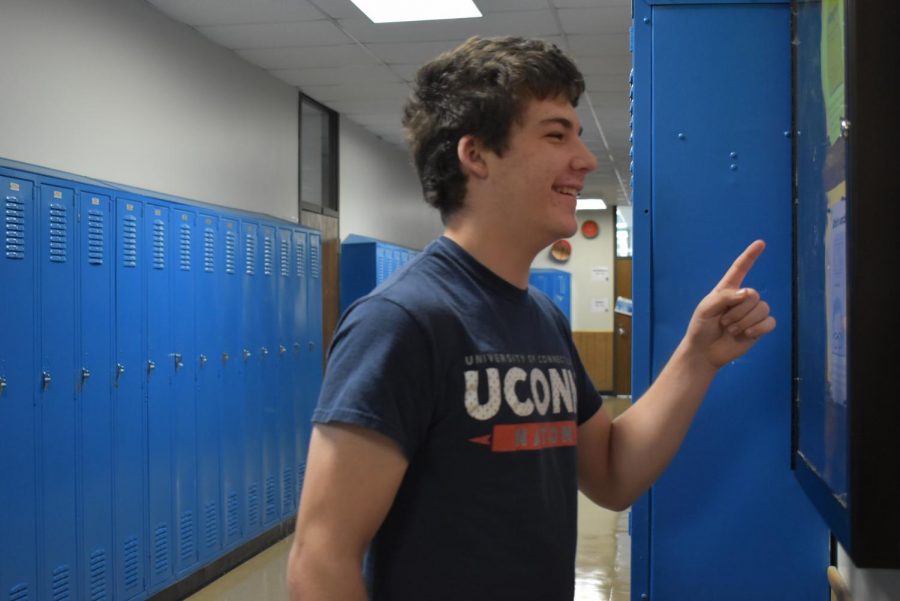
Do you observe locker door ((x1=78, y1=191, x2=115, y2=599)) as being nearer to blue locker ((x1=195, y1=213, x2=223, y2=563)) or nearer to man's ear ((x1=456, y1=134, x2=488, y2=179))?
blue locker ((x1=195, y1=213, x2=223, y2=563))

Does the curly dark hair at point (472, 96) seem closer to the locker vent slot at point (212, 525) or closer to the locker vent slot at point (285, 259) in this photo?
the locker vent slot at point (212, 525)

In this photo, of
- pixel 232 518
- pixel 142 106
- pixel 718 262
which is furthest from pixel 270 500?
pixel 718 262

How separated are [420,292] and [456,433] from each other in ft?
0.61

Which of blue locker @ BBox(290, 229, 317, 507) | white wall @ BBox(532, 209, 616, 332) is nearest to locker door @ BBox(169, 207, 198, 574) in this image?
A: blue locker @ BBox(290, 229, 317, 507)

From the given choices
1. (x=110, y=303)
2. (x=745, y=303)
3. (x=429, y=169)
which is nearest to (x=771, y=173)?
(x=745, y=303)

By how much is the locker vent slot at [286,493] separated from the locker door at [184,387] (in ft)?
4.05

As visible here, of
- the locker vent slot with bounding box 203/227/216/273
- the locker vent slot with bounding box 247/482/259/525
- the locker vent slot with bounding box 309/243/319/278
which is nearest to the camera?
the locker vent slot with bounding box 203/227/216/273

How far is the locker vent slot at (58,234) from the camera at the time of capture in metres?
3.79

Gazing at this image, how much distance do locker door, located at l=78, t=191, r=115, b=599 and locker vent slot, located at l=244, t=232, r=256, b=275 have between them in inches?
54.8

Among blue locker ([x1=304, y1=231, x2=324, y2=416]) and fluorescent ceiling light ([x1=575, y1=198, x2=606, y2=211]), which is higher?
fluorescent ceiling light ([x1=575, y1=198, x2=606, y2=211])

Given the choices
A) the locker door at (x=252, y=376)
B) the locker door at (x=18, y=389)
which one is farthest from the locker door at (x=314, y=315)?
the locker door at (x=18, y=389)

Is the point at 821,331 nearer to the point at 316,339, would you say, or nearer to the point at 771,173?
the point at 771,173

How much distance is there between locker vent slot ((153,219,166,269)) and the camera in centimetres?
457

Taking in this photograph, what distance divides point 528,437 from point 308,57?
4963 mm
